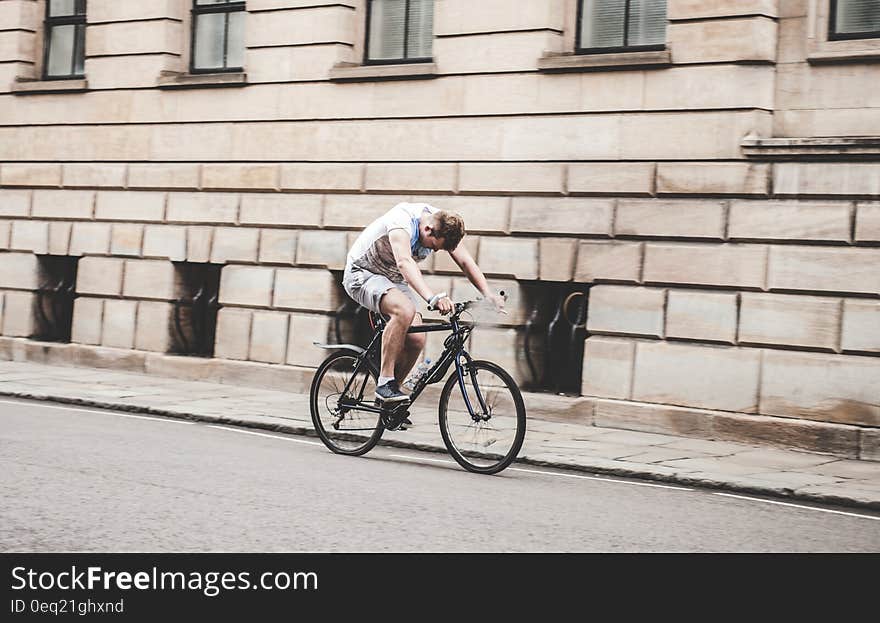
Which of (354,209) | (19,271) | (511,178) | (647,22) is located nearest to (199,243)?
(354,209)

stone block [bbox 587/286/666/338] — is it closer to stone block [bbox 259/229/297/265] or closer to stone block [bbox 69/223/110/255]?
stone block [bbox 259/229/297/265]

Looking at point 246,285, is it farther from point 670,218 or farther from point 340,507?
point 340,507

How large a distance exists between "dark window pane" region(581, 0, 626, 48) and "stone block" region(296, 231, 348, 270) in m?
3.38

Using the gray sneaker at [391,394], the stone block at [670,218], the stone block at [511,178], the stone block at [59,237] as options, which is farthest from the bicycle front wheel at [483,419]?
the stone block at [59,237]

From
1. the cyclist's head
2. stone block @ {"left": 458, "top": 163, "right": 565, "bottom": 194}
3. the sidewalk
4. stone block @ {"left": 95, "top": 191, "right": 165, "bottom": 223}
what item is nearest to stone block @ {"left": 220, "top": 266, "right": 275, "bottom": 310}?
the sidewalk

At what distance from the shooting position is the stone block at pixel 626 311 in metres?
12.9

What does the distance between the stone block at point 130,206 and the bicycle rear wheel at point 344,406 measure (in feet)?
23.2

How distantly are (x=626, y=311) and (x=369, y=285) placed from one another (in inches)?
154

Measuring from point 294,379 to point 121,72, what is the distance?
4801 mm
